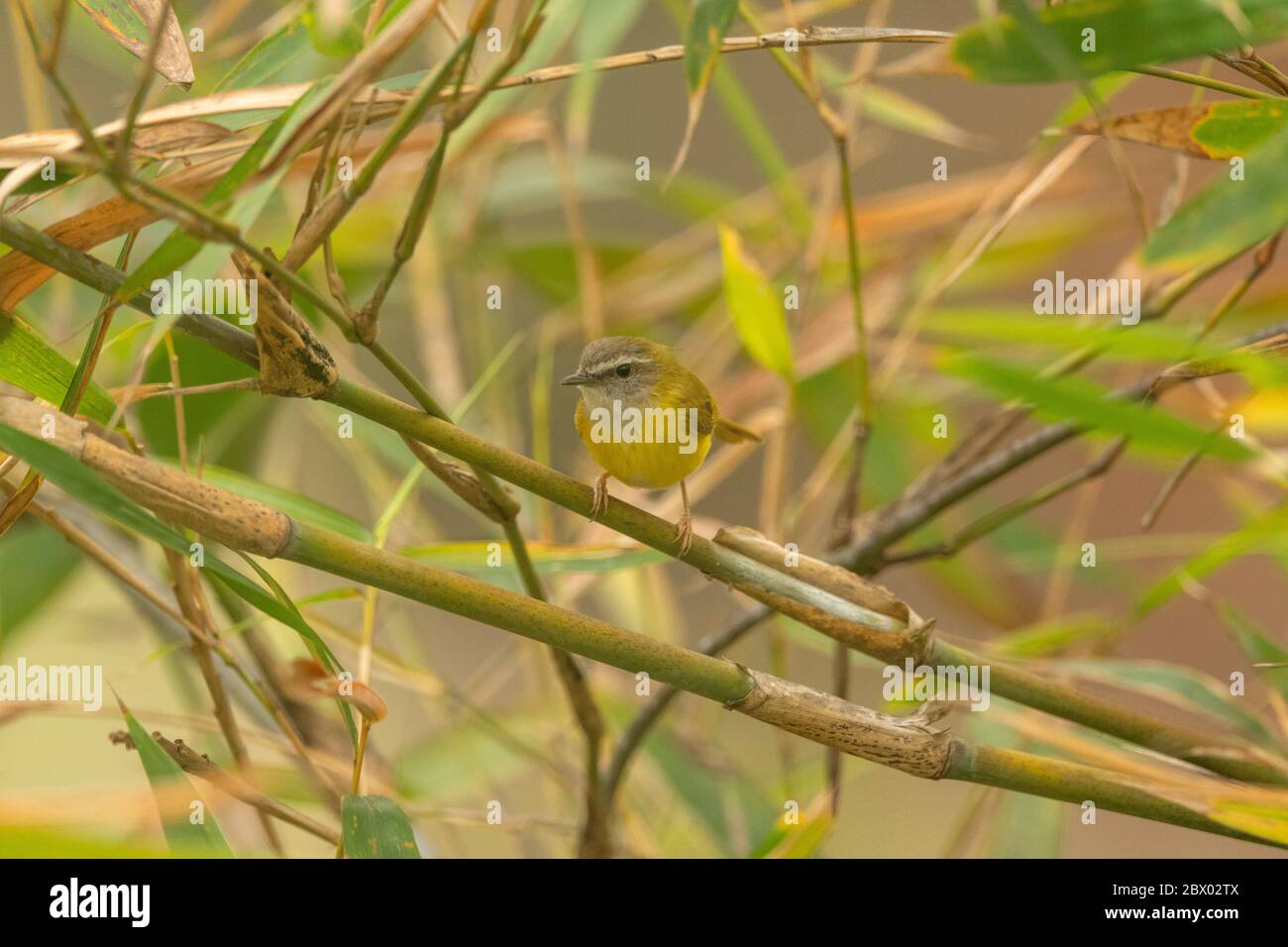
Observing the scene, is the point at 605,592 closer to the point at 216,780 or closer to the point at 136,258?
the point at 136,258

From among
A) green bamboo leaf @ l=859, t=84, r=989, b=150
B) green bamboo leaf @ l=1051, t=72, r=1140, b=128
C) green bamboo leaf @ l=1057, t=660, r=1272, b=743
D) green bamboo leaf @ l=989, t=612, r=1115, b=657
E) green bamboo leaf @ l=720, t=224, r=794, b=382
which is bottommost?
green bamboo leaf @ l=1057, t=660, r=1272, b=743

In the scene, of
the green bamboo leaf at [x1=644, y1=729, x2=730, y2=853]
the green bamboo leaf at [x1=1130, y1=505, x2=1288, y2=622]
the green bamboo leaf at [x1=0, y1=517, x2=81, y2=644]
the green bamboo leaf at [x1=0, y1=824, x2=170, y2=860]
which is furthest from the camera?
the green bamboo leaf at [x1=644, y1=729, x2=730, y2=853]

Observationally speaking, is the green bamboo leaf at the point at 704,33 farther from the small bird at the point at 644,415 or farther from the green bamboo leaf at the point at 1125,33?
the small bird at the point at 644,415

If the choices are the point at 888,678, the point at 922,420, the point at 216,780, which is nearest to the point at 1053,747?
the point at 888,678

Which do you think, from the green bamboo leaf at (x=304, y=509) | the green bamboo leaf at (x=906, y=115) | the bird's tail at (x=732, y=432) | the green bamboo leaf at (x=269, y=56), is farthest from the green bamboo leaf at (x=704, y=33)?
the green bamboo leaf at (x=906, y=115)

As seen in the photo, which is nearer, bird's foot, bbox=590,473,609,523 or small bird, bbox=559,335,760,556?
bird's foot, bbox=590,473,609,523

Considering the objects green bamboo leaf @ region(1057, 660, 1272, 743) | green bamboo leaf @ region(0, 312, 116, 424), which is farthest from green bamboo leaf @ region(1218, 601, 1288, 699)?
green bamboo leaf @ region(0, 312, 116, 424)

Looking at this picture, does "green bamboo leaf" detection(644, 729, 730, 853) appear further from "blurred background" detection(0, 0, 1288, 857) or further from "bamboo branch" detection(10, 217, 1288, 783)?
"bamboo branch" detection(10, 217, 1288, 783)

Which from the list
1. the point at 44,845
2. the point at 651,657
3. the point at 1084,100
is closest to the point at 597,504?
the point at 651,657
